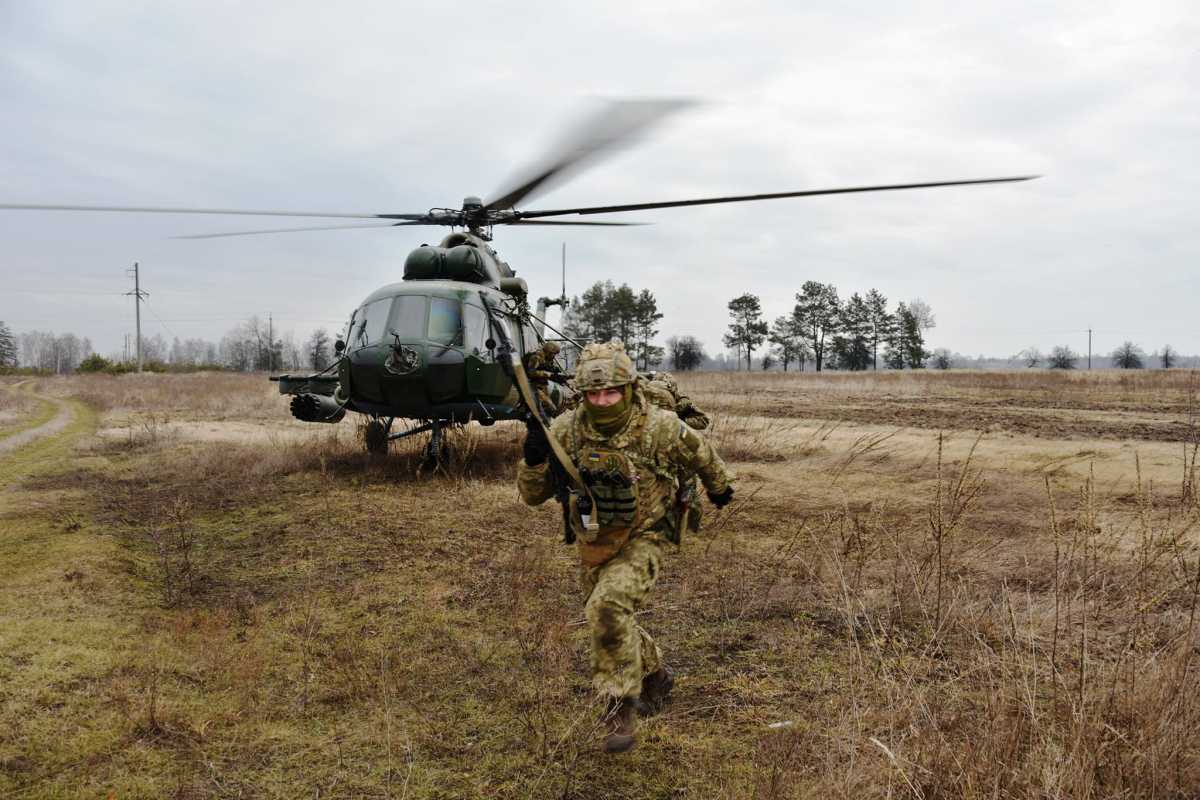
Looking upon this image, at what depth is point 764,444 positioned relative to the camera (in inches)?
471

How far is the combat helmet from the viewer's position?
3.44 m

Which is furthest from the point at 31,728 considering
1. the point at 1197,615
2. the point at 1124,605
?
the point at 1197,615

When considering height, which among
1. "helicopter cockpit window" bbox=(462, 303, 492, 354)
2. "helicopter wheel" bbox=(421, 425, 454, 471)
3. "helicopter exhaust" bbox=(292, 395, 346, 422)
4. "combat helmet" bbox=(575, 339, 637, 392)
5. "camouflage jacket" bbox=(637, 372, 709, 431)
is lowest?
"helicopter wheel" bbox=(421, 425, 454, 471)

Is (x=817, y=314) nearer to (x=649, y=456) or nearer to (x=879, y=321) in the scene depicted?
(x=879, y=321)

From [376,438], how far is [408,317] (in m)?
2.78

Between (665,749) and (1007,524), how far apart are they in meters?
4.92

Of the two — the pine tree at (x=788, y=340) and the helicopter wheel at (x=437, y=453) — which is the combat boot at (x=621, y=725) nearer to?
the helicopter wheel at (x=437, y=453)

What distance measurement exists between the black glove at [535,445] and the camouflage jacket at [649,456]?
6 centimetres

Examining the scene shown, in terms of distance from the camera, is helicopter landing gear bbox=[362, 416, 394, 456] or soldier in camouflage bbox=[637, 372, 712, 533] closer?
soldier in camouflage bbox=[637, 372, 712, 533]

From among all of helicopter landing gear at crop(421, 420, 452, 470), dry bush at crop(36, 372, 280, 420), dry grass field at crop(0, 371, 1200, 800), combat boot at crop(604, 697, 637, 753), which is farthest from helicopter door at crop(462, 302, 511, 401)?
dry bush at crop(36, 372, 280, 420)

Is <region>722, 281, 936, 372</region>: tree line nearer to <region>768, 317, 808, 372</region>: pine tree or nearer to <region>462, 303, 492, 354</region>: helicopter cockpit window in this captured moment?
<region>768, 317, 808, 372</region>: pine tree

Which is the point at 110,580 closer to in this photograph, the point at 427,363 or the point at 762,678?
the point at 427,363

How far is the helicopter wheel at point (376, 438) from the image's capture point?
420 inches

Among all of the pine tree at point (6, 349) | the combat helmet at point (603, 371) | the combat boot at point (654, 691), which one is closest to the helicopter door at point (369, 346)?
the combat helmet at point (603, 371)
